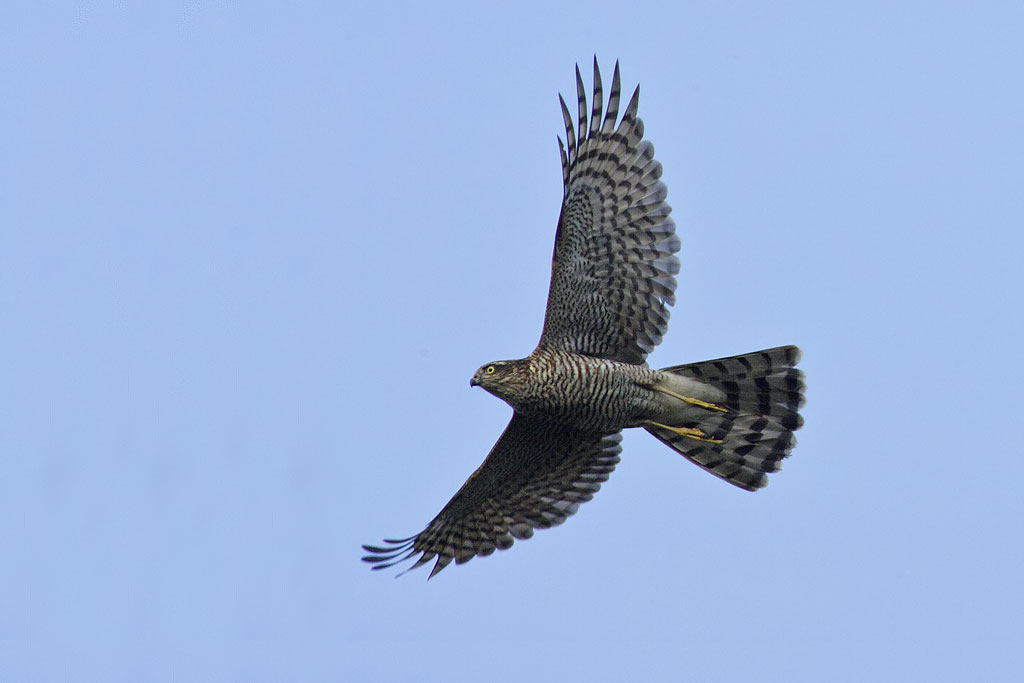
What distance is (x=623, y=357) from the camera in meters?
13.4

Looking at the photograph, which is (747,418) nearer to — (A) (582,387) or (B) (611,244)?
(A) (582,387)

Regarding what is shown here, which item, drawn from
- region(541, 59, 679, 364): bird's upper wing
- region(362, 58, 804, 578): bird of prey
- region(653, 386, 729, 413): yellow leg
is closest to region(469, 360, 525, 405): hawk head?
region(362, 58, 804, 578): bird of prey

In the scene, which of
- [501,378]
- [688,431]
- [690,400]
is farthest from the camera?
[688,431]

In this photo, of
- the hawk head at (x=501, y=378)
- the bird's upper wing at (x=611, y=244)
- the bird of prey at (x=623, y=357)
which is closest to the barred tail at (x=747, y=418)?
the bird of prey at (x=623, y=357)

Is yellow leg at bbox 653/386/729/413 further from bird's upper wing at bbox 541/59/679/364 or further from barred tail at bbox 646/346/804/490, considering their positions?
bird's upper wing at bbox 541/59/679/364

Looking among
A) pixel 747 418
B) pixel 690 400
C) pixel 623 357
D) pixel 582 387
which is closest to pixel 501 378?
pixel 582 387

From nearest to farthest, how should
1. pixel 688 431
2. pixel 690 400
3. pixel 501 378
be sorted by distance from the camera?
pixel 501 378
pixel 690 400
pixel 688 431

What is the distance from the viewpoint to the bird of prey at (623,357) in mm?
13125

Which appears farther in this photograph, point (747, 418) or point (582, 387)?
point (747, 418)

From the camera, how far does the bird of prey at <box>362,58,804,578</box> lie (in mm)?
13125

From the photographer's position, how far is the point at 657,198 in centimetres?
1314

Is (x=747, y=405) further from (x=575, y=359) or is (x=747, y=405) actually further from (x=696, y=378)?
(x=575, y=359)

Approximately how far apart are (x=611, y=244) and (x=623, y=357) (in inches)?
35.1

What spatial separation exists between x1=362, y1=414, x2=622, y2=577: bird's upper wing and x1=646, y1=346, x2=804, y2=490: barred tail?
725 mm
